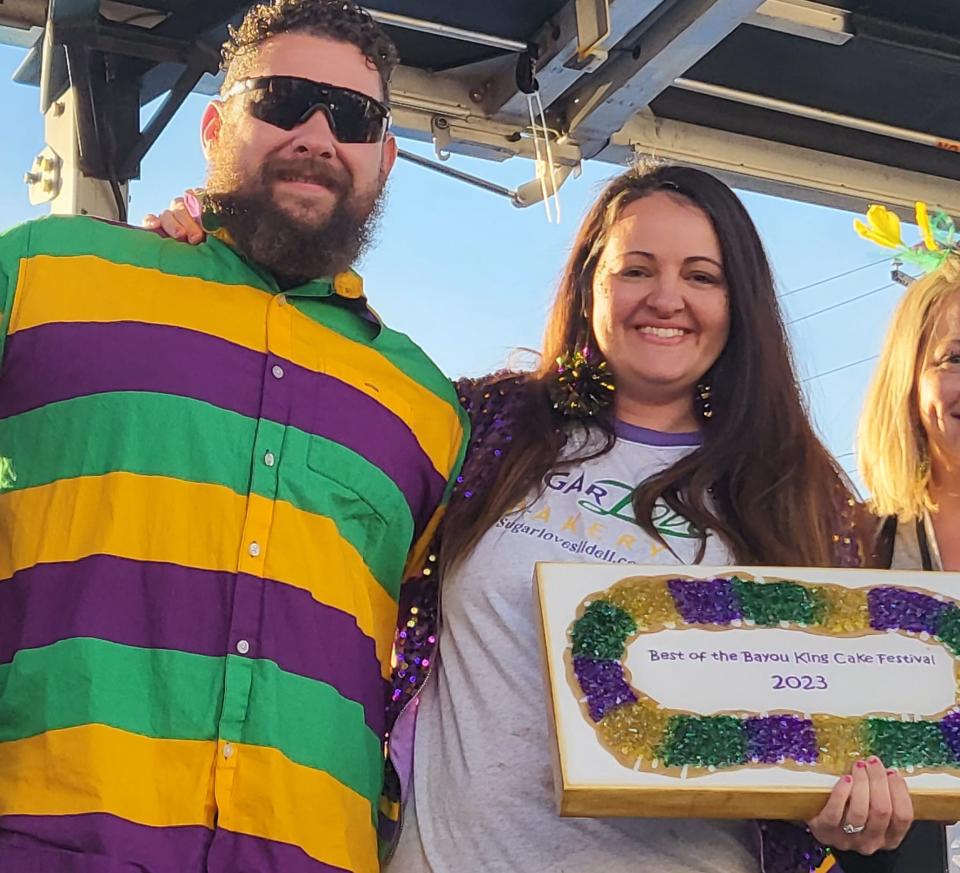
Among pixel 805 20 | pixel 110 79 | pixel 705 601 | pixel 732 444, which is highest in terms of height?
pixel 805 20

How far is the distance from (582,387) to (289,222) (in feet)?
1.84

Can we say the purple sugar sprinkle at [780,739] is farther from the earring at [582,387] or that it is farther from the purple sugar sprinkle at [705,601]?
the earring at [582,387]

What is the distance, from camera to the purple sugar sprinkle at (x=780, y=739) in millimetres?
1725

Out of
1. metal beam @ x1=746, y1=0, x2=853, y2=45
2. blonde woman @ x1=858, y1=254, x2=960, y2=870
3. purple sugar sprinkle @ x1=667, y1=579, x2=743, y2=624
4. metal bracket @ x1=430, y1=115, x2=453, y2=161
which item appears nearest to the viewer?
purple sugar sprinkle @ x1=667, y1=579, x2=743, y2=624

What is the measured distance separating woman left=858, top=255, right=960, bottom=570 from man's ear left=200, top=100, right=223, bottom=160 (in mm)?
1383

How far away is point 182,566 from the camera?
182 centimetres

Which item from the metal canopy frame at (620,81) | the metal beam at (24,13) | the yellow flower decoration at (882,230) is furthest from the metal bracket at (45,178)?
the yellow flower decoration at (882,230)

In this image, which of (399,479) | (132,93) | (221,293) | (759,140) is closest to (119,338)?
(221,293)

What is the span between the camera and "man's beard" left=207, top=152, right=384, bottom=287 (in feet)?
6.82

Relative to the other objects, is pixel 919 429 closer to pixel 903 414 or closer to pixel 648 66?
pixel 903 414

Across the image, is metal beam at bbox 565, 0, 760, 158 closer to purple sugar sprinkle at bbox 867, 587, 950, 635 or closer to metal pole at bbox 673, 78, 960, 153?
metal pole at bbox 673, 78, 960, 153

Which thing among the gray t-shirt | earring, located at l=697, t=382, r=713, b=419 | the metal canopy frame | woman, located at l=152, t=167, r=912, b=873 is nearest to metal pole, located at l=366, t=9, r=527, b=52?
the metal canopy frame

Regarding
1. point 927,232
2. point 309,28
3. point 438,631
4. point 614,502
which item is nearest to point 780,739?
point 614,502

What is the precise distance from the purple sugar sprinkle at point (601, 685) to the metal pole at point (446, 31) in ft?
5.51
